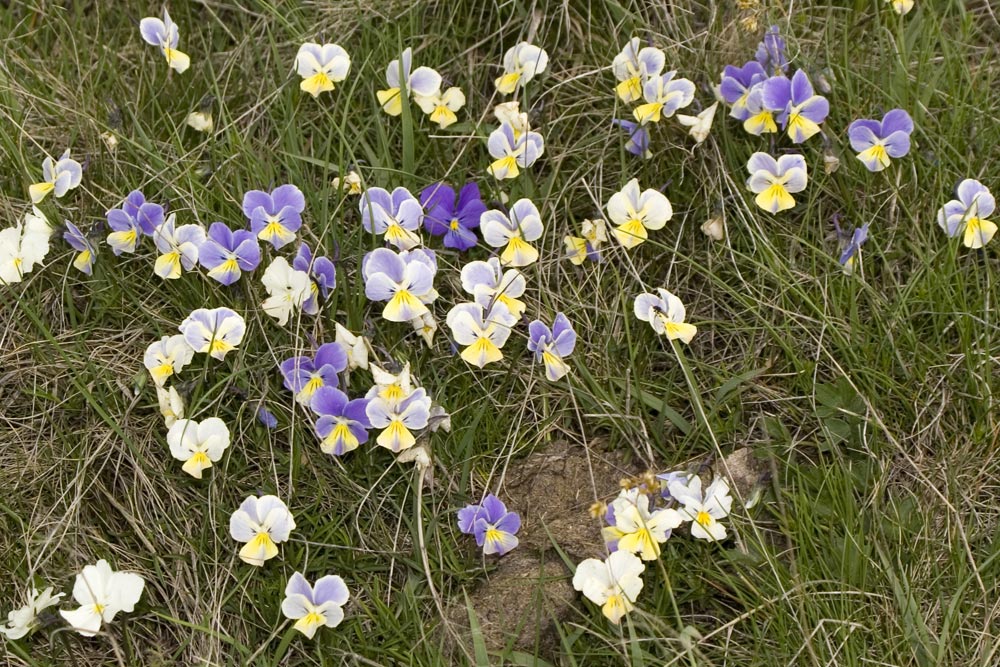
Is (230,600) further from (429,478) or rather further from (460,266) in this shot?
(460,266)

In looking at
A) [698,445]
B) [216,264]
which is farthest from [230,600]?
[698,445]

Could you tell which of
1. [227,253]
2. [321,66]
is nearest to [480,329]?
[227,253]

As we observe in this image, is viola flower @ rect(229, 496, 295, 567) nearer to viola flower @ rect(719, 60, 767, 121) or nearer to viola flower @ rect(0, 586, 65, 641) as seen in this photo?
viola flower @ rect(0, 586, 65, 641)

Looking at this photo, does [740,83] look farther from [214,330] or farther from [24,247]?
[24,247]

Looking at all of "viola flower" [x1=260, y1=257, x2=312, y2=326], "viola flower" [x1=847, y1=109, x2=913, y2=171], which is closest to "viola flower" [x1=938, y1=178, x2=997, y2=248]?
"viola flower" [x1=847, y1=109, x2=913, y2=171]

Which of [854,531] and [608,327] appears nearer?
[854,531]

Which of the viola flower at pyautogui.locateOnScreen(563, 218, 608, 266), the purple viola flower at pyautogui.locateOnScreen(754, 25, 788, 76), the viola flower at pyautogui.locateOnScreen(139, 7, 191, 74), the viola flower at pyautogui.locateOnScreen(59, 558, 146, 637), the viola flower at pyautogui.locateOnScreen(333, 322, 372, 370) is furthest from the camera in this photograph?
the viola flower at pyautogui.locateOnScreen(139, 7, 191, 74)
